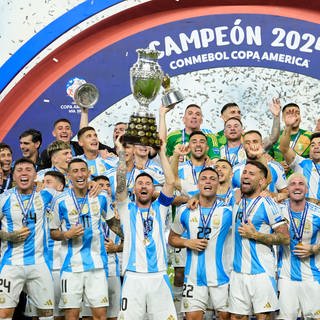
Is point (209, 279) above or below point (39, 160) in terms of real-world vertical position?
below

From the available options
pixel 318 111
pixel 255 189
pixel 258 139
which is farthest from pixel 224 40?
pixel 255 189

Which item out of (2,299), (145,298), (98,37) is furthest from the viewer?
(98,37)

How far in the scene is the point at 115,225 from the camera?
1066 centimetres

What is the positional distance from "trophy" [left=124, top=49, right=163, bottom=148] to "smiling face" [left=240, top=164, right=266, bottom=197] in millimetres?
1425

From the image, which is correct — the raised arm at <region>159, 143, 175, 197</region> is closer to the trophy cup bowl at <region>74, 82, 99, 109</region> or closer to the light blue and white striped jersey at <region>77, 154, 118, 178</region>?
the light blue and white striped jersey at <region>77, 154, 118, 178</region>

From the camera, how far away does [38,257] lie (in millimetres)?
10727

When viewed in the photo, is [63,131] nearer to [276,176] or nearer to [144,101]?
[276,176]

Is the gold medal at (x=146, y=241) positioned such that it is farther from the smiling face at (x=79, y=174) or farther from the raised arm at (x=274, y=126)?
the raised arm at (x=274, y=126)

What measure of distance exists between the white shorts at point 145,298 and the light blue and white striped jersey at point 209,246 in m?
0.43

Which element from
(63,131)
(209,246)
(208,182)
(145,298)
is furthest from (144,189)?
(63,131)

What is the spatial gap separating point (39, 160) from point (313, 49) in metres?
3.41

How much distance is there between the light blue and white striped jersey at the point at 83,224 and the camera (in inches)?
419

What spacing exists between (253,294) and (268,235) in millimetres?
552

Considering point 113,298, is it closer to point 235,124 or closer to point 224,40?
point 235,124
